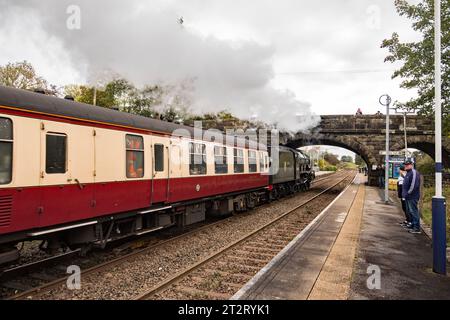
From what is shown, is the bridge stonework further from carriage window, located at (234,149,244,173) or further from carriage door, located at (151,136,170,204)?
carriage door, located at (151,136,170,204)

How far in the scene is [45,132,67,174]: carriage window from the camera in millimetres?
5443

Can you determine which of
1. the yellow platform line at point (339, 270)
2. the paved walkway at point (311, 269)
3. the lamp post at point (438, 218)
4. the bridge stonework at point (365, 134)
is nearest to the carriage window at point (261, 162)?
the paved walkway at point (311, 269)

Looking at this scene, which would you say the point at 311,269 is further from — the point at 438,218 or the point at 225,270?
the point at 438,218

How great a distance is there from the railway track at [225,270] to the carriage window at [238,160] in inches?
135

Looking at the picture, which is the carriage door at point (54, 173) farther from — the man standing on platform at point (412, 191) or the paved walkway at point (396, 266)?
the man standing on platform at point (412, 191)

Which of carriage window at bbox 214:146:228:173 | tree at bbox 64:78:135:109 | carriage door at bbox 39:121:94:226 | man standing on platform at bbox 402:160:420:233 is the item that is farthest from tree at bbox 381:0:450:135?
tree at bbox 64:78:135:109

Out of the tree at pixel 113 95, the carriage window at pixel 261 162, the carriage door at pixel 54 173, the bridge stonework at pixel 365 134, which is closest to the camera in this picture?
the carriage door at pixel 54 173

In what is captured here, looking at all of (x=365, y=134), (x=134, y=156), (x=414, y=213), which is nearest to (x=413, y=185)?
(x=414, y=213)

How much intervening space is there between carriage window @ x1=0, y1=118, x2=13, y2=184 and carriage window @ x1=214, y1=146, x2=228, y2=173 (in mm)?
7045

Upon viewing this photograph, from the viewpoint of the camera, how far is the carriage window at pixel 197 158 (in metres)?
9.81

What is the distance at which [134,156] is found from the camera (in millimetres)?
7465

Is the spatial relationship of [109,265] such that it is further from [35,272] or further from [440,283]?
[440,283]

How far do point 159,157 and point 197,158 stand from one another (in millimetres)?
1976

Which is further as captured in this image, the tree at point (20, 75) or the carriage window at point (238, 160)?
the tree at point (20, 75)
